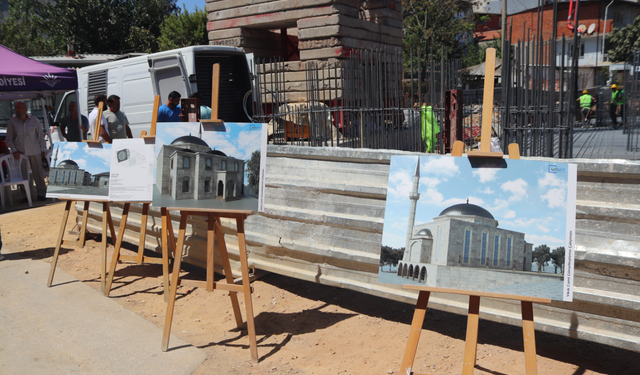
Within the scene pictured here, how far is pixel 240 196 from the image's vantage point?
423 centimetres

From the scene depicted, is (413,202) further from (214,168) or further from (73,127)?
(73,127)

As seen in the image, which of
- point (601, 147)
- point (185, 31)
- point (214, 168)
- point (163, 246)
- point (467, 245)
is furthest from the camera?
point (185, 31)

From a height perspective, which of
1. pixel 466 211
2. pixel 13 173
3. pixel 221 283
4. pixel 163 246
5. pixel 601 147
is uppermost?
pixel 601 147

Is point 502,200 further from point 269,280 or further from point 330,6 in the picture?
point 330,6

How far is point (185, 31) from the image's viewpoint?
25.0m

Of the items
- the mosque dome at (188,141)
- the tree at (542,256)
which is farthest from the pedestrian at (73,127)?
the tree at (542,256)

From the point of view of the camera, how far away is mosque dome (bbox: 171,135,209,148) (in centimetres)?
450

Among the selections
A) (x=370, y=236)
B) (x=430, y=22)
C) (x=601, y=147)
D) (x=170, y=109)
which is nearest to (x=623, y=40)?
(x=430, y=22)

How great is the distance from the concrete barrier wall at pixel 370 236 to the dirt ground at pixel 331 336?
1.15ft

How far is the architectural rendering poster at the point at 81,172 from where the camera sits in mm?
6005

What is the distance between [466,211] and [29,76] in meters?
9.45

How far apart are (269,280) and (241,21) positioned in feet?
23.1

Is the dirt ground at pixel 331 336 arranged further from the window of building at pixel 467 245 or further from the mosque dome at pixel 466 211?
the mosque dome at pixel 466 211

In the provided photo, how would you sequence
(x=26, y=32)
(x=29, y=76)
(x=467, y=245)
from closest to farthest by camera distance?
(x=467, y=245) → (x=29, y=76) → (x=26, y=32)
